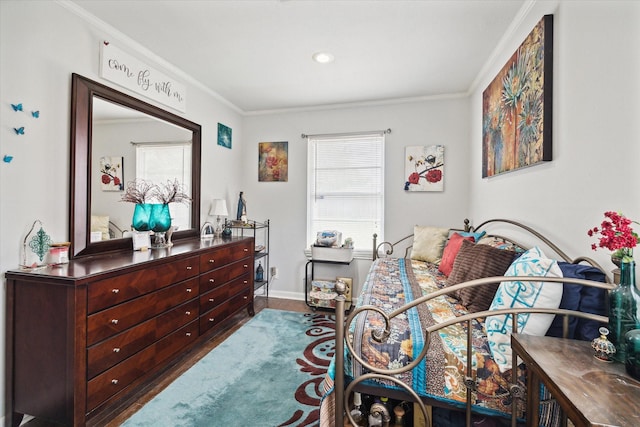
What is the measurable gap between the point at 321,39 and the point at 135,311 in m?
2.35

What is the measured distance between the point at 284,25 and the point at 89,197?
1.85m

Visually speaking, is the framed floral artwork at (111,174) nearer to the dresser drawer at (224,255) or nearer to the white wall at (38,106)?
the white wall at (38,106)

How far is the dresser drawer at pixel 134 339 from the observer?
1610mm

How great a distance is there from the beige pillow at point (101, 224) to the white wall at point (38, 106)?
0.59 ft

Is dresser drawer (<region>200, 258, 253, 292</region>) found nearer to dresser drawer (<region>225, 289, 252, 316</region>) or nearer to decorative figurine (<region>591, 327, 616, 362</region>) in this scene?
dresser drawer (<region>225, 289, 252, 316</region>)

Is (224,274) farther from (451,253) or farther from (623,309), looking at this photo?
(623,309)

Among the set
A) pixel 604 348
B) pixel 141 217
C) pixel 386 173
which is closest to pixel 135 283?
pixel 141 217

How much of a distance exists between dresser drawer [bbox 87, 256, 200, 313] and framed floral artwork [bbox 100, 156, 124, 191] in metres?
→ 0.76

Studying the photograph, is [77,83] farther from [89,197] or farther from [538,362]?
[538,362]

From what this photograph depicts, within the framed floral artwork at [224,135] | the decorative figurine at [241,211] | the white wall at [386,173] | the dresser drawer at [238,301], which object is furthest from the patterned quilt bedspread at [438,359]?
the framed floral artwork at [224,135]

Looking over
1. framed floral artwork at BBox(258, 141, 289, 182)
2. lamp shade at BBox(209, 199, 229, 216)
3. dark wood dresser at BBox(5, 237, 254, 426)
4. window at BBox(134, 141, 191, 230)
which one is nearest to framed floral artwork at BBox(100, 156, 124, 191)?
window at BBox(134, 141, 191, 230)

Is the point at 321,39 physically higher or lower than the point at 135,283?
higher

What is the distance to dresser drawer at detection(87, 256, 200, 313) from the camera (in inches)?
63.2

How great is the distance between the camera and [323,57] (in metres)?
2.59
